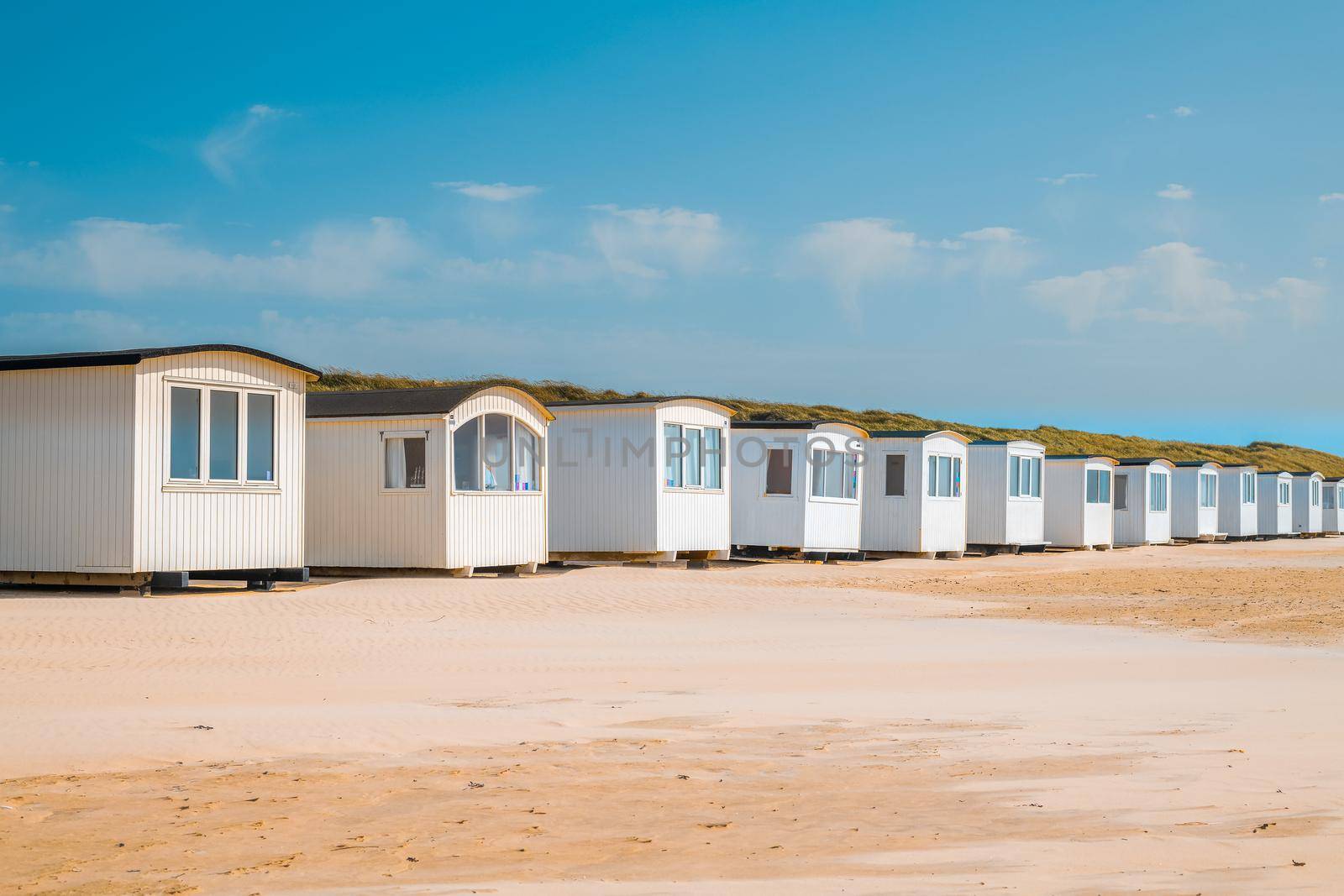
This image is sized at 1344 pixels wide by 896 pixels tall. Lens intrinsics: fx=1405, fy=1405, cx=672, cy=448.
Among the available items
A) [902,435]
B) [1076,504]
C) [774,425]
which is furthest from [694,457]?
[1076,504]

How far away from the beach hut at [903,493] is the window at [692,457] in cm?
545

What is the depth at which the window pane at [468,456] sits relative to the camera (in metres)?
20.2

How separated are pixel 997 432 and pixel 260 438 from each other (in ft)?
251

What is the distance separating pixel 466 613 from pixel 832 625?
4153mm

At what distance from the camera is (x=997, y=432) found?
90.0 meters

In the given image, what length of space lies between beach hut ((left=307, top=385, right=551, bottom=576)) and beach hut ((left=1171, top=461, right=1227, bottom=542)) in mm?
28671

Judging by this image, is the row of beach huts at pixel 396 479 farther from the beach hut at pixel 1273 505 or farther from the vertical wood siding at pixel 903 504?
the beach hut at pixel 1273 505

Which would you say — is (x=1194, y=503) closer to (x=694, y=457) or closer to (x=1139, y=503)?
(x=1139, y=503)

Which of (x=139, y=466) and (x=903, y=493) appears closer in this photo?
(x=139, y=466)

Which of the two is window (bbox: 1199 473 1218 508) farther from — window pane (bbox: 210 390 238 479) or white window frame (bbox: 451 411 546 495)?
window pane (bbox: 210 390 238 479)

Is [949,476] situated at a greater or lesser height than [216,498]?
greater

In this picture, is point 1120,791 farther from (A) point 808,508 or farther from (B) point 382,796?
(A) point 808,508

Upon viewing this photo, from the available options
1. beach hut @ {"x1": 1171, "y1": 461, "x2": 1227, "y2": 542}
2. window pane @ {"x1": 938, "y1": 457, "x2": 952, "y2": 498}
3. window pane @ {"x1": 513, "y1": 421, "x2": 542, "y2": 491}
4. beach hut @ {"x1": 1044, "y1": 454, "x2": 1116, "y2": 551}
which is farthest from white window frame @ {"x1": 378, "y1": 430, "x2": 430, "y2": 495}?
beach hut @ {"x1": 1171, "y1": 461, "x2": 1227, "y2": 542}

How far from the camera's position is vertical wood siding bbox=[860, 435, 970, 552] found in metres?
29.3
